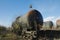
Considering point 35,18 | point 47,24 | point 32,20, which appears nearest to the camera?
point 32,20

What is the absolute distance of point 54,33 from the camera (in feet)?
40.7

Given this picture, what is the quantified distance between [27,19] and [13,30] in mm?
1596

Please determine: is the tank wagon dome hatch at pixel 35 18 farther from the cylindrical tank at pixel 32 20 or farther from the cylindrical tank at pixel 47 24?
the cylindrical tank at pixel 47 24

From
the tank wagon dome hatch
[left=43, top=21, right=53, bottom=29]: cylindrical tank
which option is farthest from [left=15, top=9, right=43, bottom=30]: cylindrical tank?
[left=43, top=21, right=53, bottom=29]: cylindrical tank

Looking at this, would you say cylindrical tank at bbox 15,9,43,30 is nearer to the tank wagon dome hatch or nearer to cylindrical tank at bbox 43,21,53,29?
the tank wagon dome hatch

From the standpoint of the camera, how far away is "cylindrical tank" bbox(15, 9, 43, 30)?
520 inches

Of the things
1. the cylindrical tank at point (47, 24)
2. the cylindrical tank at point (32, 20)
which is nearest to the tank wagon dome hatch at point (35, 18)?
the cylindrical tank at point (32, 20)

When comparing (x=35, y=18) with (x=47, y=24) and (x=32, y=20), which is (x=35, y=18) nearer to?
(x=32, y=20)

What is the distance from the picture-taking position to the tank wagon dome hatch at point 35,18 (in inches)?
523

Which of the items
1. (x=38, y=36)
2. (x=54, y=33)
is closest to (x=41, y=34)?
(x=38, y=36)

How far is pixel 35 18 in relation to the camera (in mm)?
13648

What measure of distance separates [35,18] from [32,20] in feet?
1.40

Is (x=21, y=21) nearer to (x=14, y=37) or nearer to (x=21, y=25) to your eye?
(x=21, y=25)

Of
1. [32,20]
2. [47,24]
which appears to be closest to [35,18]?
[32,20]
